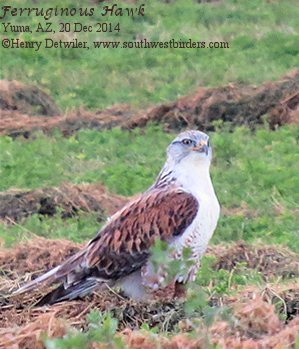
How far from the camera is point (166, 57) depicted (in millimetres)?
22438

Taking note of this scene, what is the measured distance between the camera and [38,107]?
63.2ft

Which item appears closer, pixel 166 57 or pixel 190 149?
pixel 190 149

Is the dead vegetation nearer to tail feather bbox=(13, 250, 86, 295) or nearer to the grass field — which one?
the grass field

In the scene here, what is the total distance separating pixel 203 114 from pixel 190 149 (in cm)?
889

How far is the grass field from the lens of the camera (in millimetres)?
8039

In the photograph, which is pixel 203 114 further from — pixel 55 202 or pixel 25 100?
pixel 55 202

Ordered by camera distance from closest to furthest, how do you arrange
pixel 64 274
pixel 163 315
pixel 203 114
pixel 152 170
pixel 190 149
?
pixel 163 315, pixel 64 274, pixel 190 149, pixel 152 170, pixel 203 114

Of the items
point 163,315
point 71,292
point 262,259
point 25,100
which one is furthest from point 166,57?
point 163,315

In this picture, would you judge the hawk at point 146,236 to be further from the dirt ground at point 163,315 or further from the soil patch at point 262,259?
the soil patch at point 262,259

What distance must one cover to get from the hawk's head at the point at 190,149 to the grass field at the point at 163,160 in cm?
94

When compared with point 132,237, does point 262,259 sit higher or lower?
lower

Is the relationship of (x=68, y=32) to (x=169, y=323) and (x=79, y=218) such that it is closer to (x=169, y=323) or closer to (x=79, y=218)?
(x=79, y=218)

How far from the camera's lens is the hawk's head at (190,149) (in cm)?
894

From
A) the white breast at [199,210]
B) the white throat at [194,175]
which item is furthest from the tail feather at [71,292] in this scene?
the white throat at [194,175]
